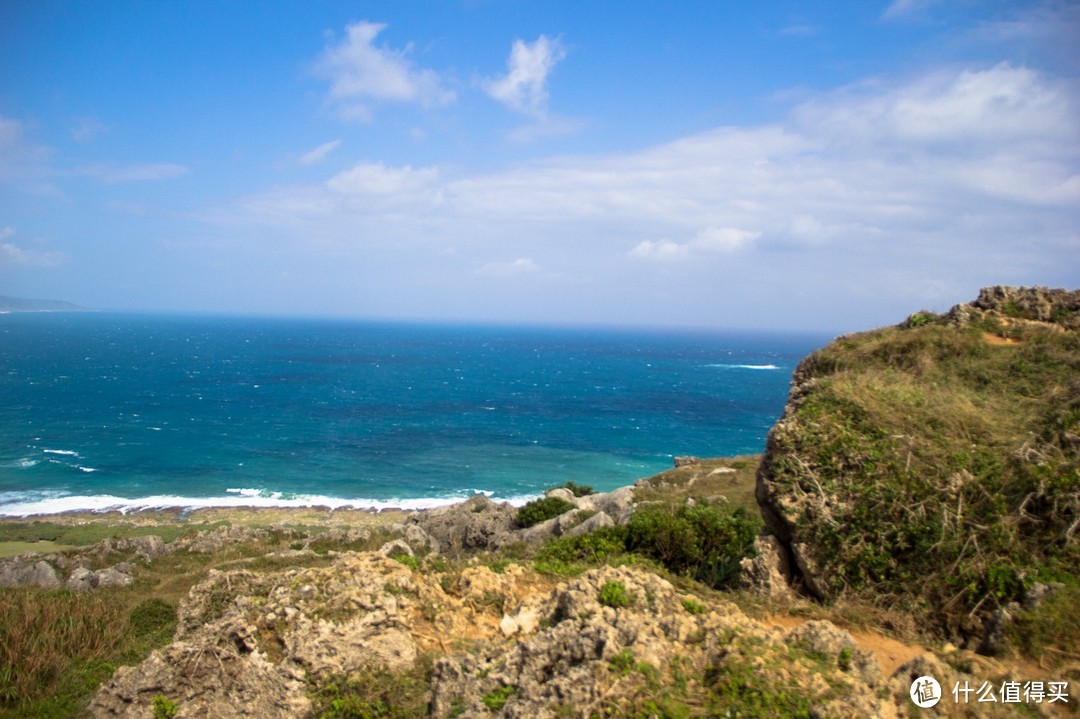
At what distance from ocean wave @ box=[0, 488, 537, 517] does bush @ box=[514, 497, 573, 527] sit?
1588cm

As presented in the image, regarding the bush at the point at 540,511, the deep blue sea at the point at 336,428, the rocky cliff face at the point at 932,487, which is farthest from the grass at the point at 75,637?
the deep blue sea at the point at 336,428

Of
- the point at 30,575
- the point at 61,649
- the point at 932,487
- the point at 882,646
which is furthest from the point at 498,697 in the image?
the point at 30,575

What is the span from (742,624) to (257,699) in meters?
5.57

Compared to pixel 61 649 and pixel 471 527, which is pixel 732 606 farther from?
pixel 471 527

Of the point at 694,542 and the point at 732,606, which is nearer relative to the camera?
the point at 732,606

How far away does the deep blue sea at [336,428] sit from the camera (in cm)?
4834

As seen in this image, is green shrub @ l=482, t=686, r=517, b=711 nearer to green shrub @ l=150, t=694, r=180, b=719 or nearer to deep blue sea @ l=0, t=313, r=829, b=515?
green shrub @ l=150, t=694, r=180, b=719

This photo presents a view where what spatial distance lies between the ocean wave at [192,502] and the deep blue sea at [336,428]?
0.21 m

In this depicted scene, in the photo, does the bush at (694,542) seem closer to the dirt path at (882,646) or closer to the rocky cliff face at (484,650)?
the dirt path at (882,646)

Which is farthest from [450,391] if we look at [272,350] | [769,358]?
[769,358]

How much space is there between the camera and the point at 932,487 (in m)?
9.70

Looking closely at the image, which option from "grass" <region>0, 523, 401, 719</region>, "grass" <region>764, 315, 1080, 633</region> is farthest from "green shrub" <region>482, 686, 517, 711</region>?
"grass" <region>0, 523, 401, 719</region>

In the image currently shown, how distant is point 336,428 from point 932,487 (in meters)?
65.6

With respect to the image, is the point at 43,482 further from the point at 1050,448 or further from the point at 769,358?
the point at 769,358
